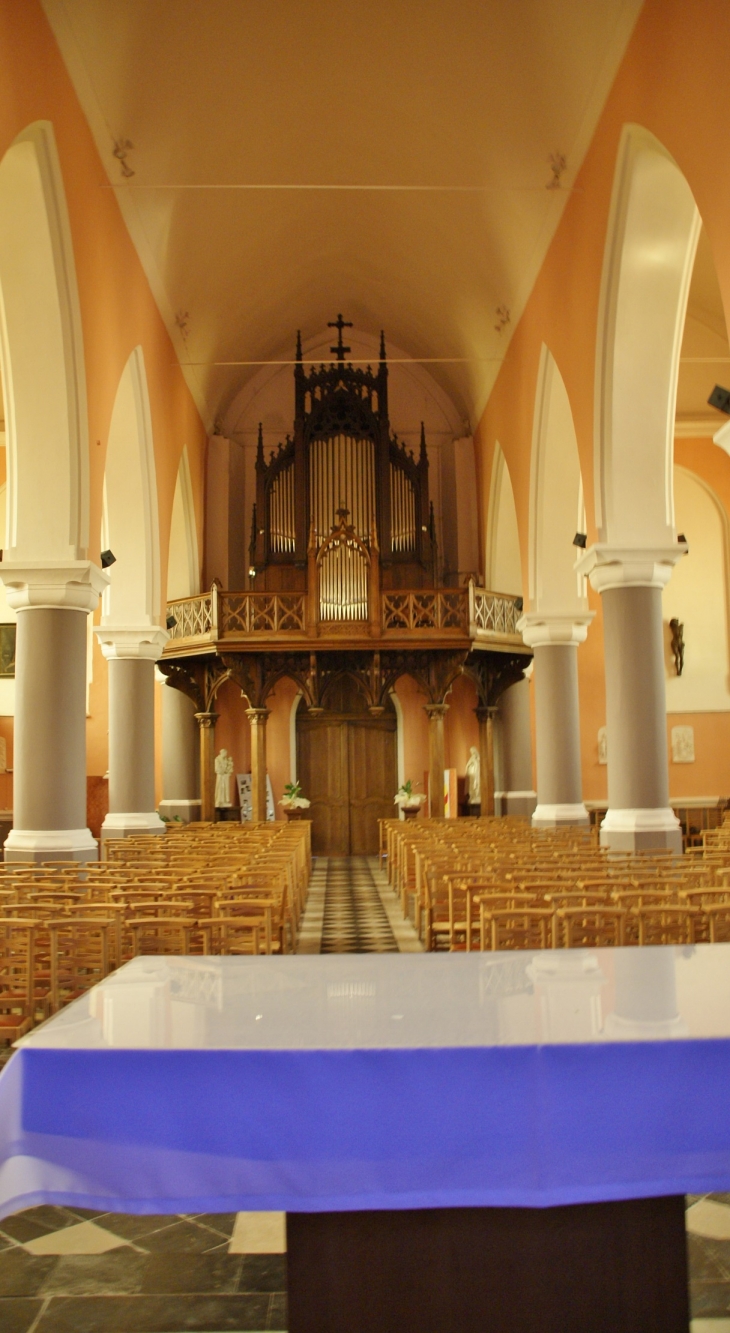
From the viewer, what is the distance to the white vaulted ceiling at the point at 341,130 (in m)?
10.8

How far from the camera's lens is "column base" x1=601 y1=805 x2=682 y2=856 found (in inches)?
443

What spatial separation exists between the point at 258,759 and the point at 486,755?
405 cm

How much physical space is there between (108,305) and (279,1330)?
37.3 ft

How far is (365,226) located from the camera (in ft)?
55.9

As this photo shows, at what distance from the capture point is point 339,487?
805 inches

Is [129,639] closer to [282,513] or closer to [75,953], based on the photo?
[282,513]

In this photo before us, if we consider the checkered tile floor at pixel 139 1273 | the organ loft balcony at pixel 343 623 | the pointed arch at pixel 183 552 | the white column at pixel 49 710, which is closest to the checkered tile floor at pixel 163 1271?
the checkered tile floor at pixel 139 1273

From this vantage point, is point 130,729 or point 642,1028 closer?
point 642,1028

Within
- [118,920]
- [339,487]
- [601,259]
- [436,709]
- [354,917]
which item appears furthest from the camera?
[339,487]

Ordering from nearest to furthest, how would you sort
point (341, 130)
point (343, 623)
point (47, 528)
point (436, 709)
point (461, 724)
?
point (47, 528), point (341, 130), point (343, 623), point (436, 709), point (461, 724)

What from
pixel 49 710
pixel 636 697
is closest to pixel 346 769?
pixel 636 697

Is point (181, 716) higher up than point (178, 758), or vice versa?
point (181, 716)

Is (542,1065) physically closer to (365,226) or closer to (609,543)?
(609,543)

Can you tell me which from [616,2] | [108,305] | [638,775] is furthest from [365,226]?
[638,775]
